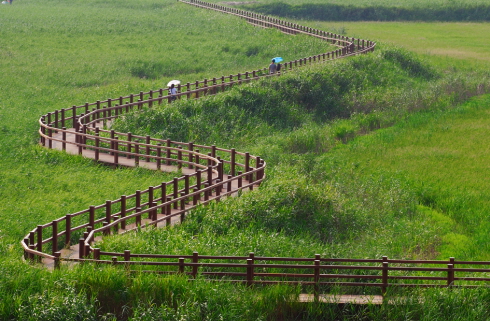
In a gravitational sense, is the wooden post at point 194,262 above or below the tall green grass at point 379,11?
above

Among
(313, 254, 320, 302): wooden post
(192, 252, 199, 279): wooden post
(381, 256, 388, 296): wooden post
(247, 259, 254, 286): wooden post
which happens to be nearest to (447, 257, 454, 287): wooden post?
(381, 256, 388, 296): wooden post

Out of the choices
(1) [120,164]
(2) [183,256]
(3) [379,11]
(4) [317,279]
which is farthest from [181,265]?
(3) [379,11]

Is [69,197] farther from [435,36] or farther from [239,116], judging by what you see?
[435,36]

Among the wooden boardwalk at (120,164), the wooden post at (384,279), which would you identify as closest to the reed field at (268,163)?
the wooden post at (384,279)

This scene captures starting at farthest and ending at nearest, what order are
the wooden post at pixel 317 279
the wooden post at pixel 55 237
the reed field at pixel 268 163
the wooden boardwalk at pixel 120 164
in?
the wooden boardwalk at pixel 120 164, the wooden post at pixel 55 237, the wooden post at pixel 317 279, the reed field at pixel 268 163

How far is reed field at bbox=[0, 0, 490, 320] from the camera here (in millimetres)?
15516

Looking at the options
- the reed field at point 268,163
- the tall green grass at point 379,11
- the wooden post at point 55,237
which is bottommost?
the tall green grass at point 379,11

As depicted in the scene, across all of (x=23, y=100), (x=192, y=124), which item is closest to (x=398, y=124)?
(x=192, y=124)

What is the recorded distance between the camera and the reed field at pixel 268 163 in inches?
611

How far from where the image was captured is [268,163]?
1134 inches

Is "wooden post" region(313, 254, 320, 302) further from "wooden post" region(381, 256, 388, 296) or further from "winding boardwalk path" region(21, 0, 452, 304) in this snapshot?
"wooden post" region(381, 256, 388, 296)

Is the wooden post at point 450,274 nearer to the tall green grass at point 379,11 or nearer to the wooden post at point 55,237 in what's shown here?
the wooden post at point 55,237

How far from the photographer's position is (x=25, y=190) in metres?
24.0

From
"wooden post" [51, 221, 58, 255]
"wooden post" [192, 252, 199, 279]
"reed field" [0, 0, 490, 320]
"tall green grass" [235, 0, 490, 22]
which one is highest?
"wooden post" [192, 252, 199, 279]
